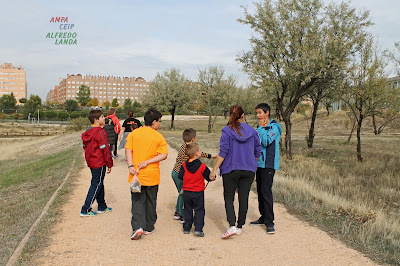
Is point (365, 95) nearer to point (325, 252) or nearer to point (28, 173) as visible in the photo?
point (325, 252)

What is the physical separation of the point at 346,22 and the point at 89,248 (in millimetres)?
15210

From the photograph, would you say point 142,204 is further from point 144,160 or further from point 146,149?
point 146,149

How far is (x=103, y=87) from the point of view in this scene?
577 ft

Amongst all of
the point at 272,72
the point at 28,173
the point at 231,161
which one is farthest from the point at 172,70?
the point at 231,161

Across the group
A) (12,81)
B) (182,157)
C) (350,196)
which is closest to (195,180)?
(182,157)

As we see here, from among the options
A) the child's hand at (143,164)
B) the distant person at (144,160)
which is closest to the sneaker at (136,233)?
the distant person at (144,160)

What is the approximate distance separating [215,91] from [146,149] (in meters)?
31.8

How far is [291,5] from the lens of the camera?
1538 cm

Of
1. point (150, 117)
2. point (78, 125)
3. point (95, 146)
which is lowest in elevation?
point (78, 125)

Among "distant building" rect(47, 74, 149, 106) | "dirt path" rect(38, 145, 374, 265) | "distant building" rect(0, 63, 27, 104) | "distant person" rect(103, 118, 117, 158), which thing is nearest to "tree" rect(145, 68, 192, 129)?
"distant person" rect(103, 118, 117, 158)

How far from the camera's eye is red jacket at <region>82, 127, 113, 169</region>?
18.1 feet

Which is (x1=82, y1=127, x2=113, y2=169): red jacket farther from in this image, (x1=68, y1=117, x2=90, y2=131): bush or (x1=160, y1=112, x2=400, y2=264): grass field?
(x1=68, y1=117, x2=90, y2=131): bush

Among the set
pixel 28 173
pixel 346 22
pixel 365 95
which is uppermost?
pixel 346 22

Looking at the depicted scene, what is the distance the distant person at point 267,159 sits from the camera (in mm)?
4918
